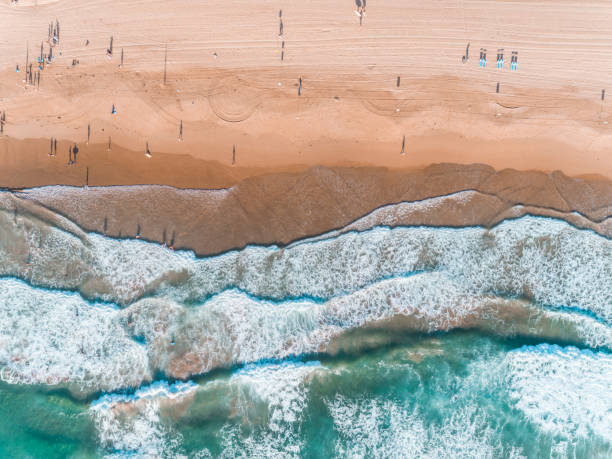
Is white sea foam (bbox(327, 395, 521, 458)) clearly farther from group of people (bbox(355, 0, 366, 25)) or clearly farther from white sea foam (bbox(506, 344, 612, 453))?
group of people (bbox(355, 0, 366, 25))

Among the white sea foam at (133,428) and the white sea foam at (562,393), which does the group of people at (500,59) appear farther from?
the white sea foam at (133,428)

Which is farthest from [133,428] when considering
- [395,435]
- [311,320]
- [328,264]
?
[395,435]

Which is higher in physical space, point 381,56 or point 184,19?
point 184,19

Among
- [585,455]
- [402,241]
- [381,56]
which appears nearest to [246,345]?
[402,241]

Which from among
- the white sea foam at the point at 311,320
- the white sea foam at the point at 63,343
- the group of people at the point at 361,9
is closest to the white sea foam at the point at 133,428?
the white sea foam at the point at 63,343

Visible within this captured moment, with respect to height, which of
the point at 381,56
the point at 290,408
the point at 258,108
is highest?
the point at 381,56

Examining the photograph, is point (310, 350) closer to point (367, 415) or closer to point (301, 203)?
point (367, 415)

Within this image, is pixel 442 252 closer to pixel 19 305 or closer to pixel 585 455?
pixel 585 455

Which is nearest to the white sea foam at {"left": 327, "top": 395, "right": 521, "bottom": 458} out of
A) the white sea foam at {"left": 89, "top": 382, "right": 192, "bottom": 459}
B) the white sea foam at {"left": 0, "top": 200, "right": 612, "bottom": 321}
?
the white sea foam at {"left": 0, "top": 200, "right": 612, "bottom": 321}
